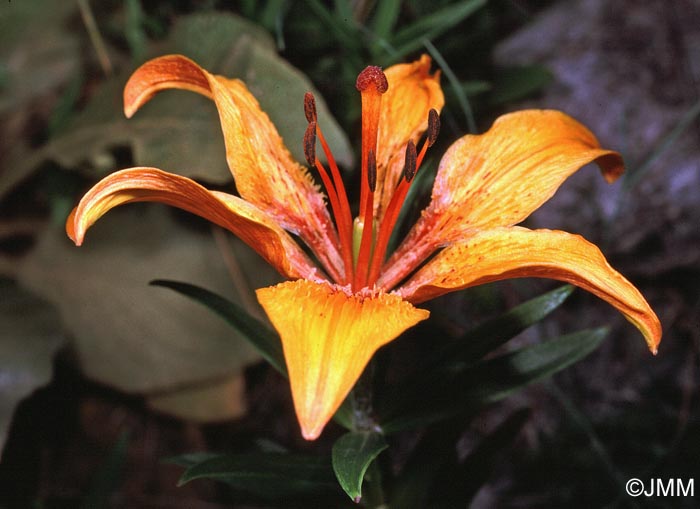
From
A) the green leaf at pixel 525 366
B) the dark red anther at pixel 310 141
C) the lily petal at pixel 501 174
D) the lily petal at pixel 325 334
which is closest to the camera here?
→ the lily petal at pixel 325 334

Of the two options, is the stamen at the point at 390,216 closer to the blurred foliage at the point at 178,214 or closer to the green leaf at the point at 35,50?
the blurred foliage at the point at 178,214

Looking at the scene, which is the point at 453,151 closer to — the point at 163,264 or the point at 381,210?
the point at 381,210

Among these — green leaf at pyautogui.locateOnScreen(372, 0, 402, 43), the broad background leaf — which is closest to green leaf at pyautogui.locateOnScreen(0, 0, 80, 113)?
the broad background leaf

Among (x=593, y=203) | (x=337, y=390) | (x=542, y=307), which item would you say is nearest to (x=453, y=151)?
(x=542, y=307)

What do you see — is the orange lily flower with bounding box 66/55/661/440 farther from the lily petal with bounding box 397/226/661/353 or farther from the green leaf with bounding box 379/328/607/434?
the green leaf with bounding box 379/328/607/434

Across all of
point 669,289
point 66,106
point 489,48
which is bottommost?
point 669,289

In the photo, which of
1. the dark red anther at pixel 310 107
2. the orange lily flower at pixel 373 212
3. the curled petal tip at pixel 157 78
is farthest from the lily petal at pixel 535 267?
the curled petal tip at pixel 157 78
